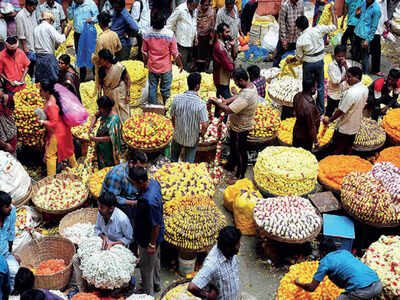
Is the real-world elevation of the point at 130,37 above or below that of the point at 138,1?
below

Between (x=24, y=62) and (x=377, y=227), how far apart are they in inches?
224

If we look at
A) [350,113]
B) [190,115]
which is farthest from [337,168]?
[190,115]

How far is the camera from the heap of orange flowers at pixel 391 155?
681 centimetres

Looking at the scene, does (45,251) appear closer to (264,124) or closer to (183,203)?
(183,203)

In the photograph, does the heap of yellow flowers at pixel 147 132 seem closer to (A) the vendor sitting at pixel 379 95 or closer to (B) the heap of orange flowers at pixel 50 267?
(B) the heap of orange flowers at pixel 50 267

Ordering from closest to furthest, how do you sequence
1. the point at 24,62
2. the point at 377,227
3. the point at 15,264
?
1. the point at 15,264
2. the point at 377,227
3. the point at 24,62

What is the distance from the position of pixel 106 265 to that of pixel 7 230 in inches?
42.1

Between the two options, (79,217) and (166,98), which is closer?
(79,217)

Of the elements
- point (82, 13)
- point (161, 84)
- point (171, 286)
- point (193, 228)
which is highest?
point (82, 13)

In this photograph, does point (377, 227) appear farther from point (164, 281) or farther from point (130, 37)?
point (130, 37)

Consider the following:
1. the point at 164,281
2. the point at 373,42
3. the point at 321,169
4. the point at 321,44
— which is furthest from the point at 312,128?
the point at 373,42

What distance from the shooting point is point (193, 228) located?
518cm

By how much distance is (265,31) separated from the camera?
36.5 ft

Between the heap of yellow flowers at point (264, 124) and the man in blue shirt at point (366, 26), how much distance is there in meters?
4.05
